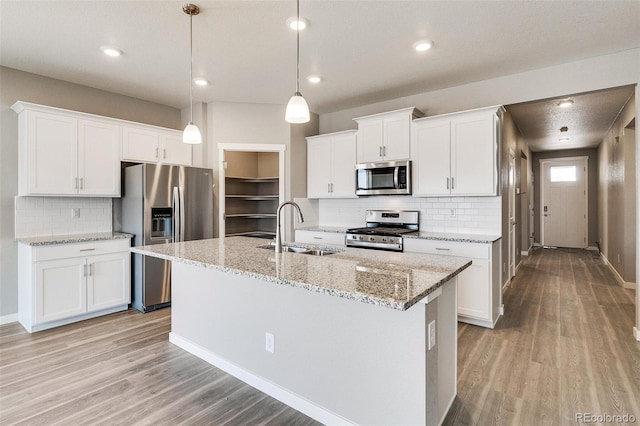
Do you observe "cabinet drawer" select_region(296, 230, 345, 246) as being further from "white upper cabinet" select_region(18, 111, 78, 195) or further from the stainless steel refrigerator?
"white upper cabinet" select_region(18, 111, 78, 195)

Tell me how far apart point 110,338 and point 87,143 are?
212cm

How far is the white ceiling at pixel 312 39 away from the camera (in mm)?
2459

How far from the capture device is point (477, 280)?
11.2ft

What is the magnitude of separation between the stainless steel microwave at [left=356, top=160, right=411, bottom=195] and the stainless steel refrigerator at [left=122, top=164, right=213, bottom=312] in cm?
210

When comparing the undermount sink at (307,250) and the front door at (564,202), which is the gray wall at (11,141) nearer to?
the undermount sink at (307,250)

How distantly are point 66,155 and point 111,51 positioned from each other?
4.16ft

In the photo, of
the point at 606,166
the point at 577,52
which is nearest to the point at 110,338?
the point at 577,52

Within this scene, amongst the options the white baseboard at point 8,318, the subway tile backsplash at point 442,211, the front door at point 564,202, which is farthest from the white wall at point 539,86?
the front door at point 564,202

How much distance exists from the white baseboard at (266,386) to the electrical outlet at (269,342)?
222 mm

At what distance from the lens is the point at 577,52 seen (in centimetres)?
316

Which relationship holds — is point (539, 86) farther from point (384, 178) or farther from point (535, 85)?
point (384, 178)

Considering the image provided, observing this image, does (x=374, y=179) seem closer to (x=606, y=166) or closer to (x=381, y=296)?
(x=381, y=296)

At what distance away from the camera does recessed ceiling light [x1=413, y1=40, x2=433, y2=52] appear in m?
2.95

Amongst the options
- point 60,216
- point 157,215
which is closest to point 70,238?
point 60,216
